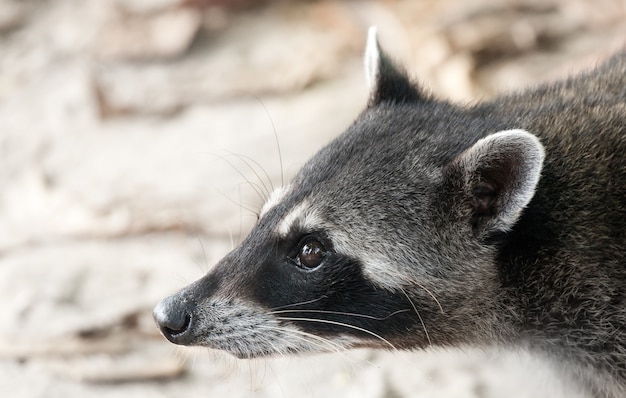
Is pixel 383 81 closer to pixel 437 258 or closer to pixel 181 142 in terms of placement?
pixel 437 258

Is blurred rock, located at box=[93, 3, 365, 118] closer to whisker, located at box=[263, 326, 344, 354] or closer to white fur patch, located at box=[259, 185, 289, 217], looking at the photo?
white fur patch, located at box=[259, 185, 289, 217]

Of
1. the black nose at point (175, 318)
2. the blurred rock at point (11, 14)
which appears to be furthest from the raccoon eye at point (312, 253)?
the blurred rock at point (11, 14)

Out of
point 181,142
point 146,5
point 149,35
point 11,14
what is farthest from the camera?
point 11,14

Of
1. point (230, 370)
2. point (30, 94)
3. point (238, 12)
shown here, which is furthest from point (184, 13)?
point (230, 370)

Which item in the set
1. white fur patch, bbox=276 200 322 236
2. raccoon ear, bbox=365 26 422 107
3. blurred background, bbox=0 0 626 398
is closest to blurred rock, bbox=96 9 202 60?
blurred background, bbox=0 0 626 398

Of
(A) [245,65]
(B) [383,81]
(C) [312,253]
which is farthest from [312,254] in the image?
(A) [245,65]
